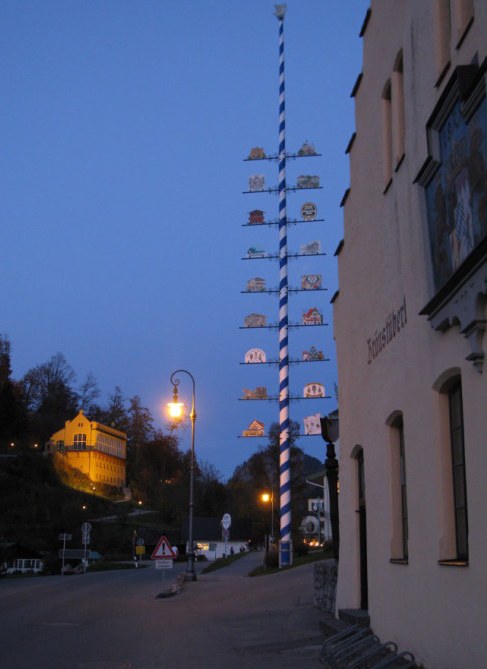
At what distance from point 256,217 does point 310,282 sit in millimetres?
4037

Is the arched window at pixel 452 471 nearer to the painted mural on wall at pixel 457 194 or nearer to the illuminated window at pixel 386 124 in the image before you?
the painted mural on wall at pixel 457 194

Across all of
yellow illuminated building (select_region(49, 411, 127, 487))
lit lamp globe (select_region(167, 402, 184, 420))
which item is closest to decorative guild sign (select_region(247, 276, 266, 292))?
lit lamp globe (select_region(167, 402, 184, 420))

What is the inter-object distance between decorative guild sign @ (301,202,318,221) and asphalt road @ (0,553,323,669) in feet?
55.1

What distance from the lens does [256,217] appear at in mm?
39562

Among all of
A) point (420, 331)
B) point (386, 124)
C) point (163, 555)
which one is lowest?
point (163, 555)

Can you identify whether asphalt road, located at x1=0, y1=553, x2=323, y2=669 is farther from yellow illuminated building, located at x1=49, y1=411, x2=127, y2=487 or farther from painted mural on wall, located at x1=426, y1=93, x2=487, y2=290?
yellow illuminated building, located at x1=49, y1=411, x2=127, y2=487

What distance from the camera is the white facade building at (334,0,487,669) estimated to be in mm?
7691

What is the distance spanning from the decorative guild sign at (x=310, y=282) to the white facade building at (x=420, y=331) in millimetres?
23414

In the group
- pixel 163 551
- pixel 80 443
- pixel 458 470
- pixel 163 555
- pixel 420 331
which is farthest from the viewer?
pixel 80 443

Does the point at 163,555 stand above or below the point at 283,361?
below

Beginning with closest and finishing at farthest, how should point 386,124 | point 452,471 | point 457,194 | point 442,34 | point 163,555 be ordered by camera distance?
point 457,194 → point 452,471 → point 442,34 → point 386,124 → point 163,555

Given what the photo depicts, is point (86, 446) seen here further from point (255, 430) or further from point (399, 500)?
point (399, 500)

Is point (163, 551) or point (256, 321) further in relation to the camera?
point (256, 321)

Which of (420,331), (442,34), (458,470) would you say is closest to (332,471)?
(420,331)
